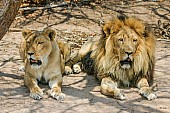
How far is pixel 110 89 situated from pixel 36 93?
0.84 meters

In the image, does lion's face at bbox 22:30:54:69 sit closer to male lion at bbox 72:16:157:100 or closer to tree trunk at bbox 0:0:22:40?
tree trunk at bbox 0:0:22:40

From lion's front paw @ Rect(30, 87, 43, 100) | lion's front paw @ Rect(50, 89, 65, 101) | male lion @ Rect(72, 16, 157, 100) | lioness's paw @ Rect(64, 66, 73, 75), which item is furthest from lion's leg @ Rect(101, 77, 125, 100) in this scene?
lioness's paw @ Rect(64, 66, 73, 75)

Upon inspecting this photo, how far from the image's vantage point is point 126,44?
4.48m

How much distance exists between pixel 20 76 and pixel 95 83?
101 centimetres

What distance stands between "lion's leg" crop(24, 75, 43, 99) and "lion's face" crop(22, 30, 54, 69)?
0.20m

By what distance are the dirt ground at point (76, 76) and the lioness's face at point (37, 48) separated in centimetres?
38

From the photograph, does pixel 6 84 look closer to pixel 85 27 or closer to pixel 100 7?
pixel 85 27

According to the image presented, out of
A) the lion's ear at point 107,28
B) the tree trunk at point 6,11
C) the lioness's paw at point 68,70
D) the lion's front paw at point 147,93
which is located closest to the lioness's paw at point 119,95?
the lion's front paw at point 147,93

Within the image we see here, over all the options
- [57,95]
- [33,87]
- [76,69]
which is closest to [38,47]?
[33,87]

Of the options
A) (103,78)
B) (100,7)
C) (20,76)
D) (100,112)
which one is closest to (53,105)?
(100,112)

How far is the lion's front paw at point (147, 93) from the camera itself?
4430mm

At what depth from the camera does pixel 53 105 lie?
4148mm

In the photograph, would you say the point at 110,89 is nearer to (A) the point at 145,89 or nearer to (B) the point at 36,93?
(A) the point at 145,89

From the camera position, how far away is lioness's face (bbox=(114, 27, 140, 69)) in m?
4.46
